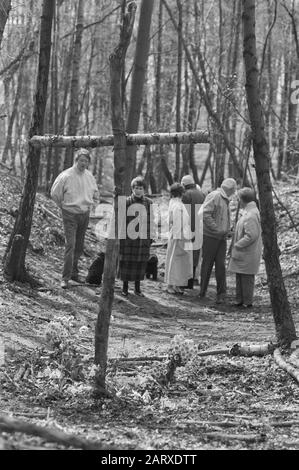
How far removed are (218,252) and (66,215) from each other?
251 centimetres

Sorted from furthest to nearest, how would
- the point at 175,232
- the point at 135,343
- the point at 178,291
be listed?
1. the point at 178,291
2. the point at 175,232
3. the point at 135,343

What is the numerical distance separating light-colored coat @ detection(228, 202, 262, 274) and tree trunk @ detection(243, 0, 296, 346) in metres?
3.79

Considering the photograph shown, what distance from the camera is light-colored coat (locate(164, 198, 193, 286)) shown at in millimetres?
12375

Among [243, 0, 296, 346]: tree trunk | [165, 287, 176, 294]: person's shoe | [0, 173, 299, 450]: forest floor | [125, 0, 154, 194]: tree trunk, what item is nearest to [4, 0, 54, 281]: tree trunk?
[0, 173, 299, 450]: forest floor

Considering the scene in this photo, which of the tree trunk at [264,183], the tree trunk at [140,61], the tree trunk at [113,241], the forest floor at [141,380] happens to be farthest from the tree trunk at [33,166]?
the tree trunk at [113,241]

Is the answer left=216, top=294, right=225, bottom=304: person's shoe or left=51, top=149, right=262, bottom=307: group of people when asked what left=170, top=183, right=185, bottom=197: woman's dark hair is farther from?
left=216, top=294, right=225, bottom=304: person's shoe

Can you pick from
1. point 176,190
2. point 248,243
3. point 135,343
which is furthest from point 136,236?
point 135,343

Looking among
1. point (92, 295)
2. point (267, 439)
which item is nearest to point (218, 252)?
point (92, 295)

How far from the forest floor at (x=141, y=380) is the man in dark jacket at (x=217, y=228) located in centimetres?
58

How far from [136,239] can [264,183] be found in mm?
4330

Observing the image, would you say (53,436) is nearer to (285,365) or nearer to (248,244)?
(285,365)

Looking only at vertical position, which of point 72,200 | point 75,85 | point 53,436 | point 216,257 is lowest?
point 53,436

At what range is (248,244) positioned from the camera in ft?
38.0

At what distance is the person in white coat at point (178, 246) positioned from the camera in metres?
12.3
